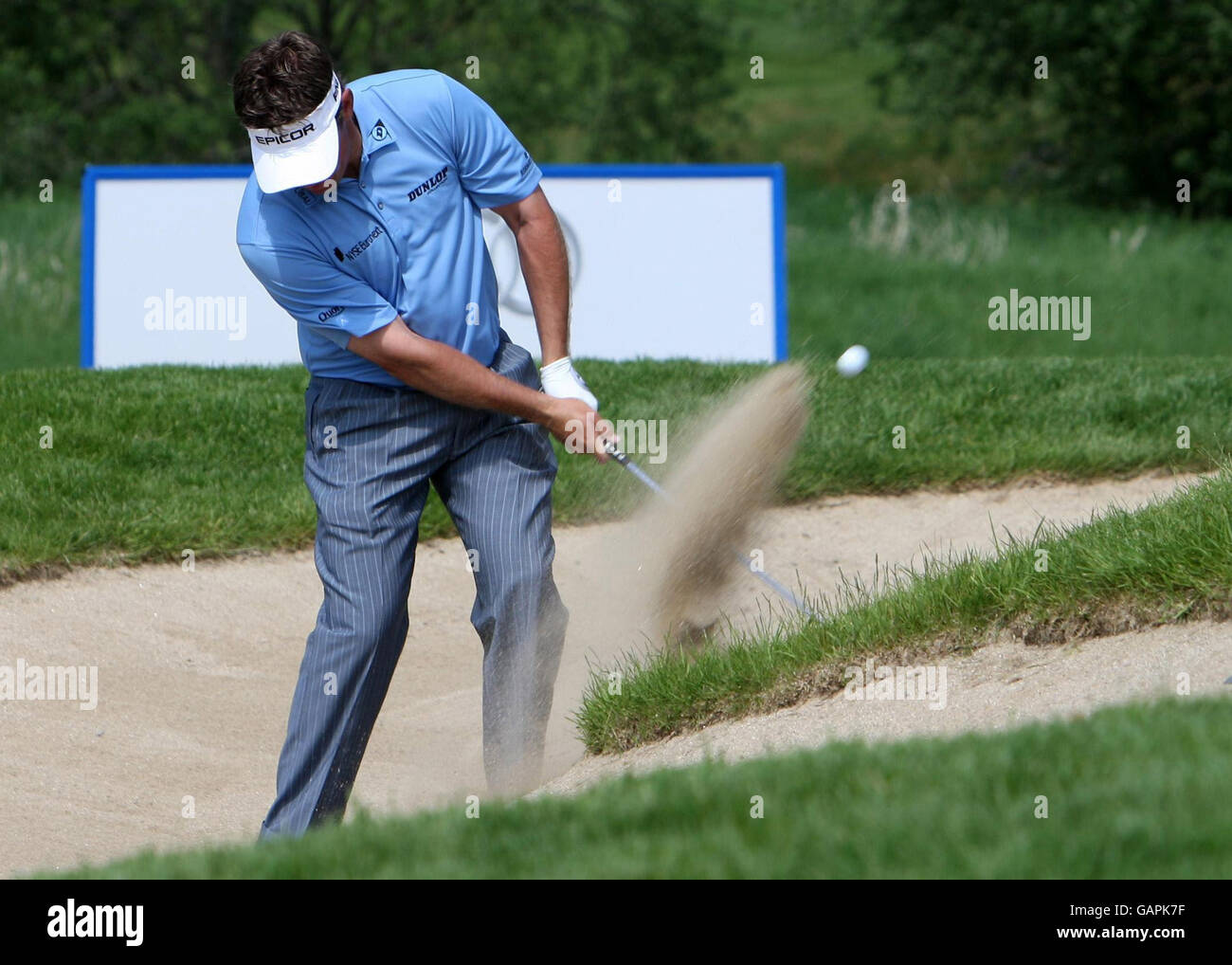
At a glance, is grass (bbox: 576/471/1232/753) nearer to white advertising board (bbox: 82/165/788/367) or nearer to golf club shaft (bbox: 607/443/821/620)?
golf club shaft (bbox: 607/443/821/620)

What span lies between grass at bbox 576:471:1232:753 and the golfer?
13.7 inches

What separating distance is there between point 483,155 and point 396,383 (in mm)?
717

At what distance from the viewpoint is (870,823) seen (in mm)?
2924

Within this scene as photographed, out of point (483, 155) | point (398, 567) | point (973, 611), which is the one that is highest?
point (483, 155)

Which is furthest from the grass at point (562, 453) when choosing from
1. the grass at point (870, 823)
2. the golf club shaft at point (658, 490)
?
the grass at point (870, 823)

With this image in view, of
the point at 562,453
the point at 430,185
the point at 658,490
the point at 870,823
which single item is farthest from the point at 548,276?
the point at 562,453

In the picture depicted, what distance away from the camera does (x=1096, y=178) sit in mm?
24531

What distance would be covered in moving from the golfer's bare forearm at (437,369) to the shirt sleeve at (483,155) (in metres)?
0.54

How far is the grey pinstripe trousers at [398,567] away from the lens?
4375 millimetres

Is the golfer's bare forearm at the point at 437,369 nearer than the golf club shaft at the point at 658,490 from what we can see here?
Yes

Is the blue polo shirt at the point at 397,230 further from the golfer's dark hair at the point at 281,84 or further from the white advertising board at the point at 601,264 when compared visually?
the white advertising board at the point at 601,264

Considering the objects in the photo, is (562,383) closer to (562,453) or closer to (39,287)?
(562,453)

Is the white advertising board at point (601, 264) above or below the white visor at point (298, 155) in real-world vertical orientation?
above

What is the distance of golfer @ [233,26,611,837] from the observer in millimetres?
4281
